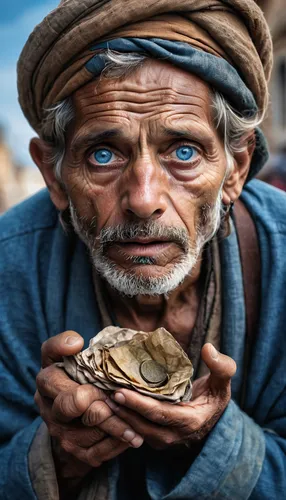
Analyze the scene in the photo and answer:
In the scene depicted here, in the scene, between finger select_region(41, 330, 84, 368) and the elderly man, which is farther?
the elderly man

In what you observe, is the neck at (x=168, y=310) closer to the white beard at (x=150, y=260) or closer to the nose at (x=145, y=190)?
the white beard at (x=150, y=260)

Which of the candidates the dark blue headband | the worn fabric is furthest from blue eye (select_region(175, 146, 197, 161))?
the worn fabric

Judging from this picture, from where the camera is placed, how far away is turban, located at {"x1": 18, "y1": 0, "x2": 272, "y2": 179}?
224 cm

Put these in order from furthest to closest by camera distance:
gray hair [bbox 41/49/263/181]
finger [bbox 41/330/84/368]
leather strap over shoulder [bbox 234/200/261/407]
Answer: leather strap over shoulder [bbox 234/200/261/407]
gray hair [bbox 41/49/263/181]
finger [bbox 41/330/84/368]

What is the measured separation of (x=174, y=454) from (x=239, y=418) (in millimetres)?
306

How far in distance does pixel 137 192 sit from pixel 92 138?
1.05 ft

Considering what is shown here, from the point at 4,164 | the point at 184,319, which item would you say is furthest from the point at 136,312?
the point at 4,164

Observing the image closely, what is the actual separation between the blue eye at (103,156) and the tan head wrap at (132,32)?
0.86 ft

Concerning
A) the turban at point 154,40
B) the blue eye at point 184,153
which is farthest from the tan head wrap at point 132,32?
the blue eye at point 184,153

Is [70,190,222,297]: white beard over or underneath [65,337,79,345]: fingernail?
over

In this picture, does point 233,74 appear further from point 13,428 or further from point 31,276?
point 13,428

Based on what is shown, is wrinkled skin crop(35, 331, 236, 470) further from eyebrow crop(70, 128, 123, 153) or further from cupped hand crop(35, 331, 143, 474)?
eyebrow crop(70, 128, 123, 153)

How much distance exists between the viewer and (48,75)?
2418 millimetres

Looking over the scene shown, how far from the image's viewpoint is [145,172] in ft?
7.24
